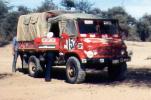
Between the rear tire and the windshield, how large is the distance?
320 centimetres

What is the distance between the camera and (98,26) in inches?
720

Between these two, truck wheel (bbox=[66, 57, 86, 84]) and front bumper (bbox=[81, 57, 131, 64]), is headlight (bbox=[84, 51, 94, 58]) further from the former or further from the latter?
truck wheel (bbox=[66, 57, 86, 84])

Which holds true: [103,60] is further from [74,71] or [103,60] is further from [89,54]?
[74,71]

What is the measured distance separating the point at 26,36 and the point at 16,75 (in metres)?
1.83

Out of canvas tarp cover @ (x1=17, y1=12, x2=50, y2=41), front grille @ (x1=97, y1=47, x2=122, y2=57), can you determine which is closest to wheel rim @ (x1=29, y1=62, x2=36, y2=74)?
canvas tarp cover @ (x1=17, y1=12, x2=50, y2=41)

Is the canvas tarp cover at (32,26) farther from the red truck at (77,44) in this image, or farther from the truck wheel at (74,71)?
the truck wheel at (74,71)

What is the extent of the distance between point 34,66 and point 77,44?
3724mm

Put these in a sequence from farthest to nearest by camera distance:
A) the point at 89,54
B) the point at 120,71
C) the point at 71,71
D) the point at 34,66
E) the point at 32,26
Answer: the point at 32,26
the point at 34,66
the point at 120,71
the point at 71,71
the point at 89,54

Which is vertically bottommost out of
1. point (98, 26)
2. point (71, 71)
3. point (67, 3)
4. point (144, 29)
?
point (144, 29)

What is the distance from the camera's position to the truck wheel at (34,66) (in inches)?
795

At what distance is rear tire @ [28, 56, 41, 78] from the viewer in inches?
795

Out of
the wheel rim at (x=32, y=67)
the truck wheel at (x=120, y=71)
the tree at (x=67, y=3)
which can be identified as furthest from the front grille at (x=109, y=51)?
the tree at (x=67, y=3)

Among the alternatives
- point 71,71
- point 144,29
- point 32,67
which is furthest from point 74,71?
point 144,29

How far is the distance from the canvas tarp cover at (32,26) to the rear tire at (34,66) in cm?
97
